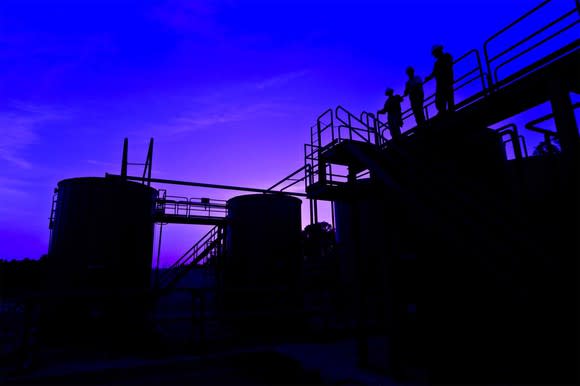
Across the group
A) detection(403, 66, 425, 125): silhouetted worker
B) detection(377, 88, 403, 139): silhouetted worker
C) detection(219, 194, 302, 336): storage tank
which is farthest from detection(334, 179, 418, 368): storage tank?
detection(219, 194, 302, 336): storage tank

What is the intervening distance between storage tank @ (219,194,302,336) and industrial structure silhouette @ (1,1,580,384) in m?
0.06

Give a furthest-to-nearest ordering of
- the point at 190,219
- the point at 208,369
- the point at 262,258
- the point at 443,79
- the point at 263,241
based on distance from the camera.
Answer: the point at 190,219 → the point at 263,241 → the point at 262,258 → the point at 443,79 → the point at 208,369

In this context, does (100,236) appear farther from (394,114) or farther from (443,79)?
(443,79)

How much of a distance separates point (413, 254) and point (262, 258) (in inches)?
301

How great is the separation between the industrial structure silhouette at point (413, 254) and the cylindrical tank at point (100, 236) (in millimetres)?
41

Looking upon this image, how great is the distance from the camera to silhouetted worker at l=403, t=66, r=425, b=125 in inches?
394

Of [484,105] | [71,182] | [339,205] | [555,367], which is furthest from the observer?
[339,205]

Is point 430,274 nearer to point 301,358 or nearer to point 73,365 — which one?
point 301,358

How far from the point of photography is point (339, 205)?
54.9 ft

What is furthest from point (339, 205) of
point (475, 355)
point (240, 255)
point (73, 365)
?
point (73, 365)

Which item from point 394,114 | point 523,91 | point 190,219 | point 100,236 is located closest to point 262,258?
point 100,236

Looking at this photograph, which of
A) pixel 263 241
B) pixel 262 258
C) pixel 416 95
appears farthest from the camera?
pixel 263 241

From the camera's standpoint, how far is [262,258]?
13.9 metres

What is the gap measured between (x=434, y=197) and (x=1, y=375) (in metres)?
9.34
